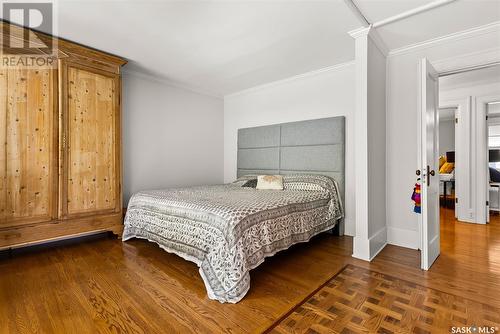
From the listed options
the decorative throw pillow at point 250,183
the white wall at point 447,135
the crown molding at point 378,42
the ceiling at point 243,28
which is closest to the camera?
the ceiling at point 243,28

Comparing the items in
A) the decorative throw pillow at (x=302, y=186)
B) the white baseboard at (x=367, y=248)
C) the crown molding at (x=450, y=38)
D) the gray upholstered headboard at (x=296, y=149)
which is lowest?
the white baseboard at (x=367, y=248)

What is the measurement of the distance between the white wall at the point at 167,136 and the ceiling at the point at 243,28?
0.53 metres

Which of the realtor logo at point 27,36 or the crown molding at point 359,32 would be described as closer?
the realtor logo at point 27,36

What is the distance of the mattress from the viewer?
1864mm

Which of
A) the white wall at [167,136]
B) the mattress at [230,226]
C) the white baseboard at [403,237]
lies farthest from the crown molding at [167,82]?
the white baseboard at [403,237]

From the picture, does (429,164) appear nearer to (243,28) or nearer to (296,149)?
(296,149)

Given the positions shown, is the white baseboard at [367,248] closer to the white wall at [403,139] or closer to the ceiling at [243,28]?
the white wall at [403,139]

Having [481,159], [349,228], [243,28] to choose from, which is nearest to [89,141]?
[243,28]

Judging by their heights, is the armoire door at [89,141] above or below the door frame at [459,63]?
below

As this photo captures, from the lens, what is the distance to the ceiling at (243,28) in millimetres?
2201

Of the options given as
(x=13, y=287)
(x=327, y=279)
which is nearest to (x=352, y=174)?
(x=327, y=279)

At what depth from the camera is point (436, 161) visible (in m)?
2.55

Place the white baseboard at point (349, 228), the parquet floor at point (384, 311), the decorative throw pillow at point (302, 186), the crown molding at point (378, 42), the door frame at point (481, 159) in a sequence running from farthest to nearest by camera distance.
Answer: the door frame at point (481, 159)
the white baseboard at point (349, 228)
the decorative throw pillow at point (302, 186)
the crown molding at point (378, 42)
the parquet floor at point (384, 311)

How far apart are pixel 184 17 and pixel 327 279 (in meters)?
2.66
